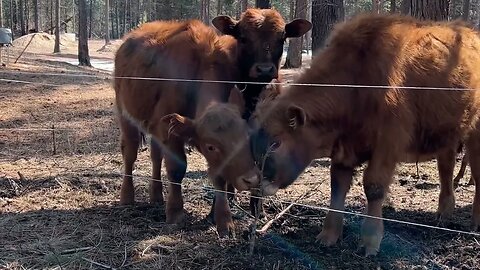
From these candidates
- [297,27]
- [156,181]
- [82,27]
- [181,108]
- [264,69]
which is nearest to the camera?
[181,108]

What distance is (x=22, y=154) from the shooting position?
930 centimetres

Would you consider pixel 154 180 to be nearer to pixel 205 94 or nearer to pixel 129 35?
pixel 205 94

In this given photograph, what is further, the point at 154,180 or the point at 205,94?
the point at 154,180

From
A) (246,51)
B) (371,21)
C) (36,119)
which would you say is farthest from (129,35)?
(36,119)

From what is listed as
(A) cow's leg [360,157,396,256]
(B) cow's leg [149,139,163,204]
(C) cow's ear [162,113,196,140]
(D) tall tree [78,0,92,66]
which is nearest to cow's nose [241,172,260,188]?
(C) cow's ear [162,113,196,140]

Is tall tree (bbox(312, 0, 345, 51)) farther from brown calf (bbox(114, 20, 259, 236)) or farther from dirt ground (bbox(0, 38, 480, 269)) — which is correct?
brown calf (bbox(114, 20, 259, 236))

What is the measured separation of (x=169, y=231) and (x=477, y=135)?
3.35m

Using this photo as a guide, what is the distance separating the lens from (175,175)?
6.15 metres

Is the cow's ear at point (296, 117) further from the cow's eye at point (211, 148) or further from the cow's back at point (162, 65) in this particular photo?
the cow's back at point (162, 65)

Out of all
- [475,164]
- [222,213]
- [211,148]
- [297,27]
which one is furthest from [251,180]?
[297,27]

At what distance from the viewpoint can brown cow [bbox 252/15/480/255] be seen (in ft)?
16.8

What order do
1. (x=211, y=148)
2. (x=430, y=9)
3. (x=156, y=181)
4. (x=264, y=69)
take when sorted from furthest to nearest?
(x=430, y=9) → (x=156, y=181) → (x=264, y=69) → (x=211, y=148)

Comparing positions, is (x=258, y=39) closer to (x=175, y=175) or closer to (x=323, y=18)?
(x=175, y=175)

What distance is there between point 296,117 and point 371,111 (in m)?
0.73
